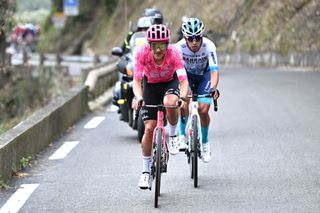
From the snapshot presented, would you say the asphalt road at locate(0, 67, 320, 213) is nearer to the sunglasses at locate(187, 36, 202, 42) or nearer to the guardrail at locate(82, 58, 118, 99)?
the sunglasses at locate(187, 36, 202, 42)

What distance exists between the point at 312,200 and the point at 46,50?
54734 mm

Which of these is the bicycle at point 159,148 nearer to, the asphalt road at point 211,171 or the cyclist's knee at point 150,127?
the cyclist's knee at point 150,127

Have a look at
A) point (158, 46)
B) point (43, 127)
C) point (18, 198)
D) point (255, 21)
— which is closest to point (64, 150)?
point (43, 127)

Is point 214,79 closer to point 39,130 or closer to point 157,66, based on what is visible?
point 157,66

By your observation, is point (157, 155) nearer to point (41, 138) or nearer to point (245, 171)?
point (245, 171)

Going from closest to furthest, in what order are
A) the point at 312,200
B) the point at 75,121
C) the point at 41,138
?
1. the point at 312,200
2. the point at 41,138
3. the point at 75,121

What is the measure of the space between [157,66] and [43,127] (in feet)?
13.5

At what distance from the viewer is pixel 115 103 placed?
14688 millimetres

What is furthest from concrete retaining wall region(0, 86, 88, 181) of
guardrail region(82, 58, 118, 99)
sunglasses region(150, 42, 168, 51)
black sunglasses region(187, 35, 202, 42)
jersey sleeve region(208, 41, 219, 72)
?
jersey sleeve region(208, 41, 219, 72)

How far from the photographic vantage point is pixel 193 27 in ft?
32.1

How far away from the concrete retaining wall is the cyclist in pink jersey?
6.01ft

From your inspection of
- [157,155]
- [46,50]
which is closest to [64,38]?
[46,50]

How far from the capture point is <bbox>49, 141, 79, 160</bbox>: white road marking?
1220 centimetres

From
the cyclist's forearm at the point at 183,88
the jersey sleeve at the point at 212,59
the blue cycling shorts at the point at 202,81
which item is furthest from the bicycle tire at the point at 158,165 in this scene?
the blue cycling shorts at the point at 202,81
